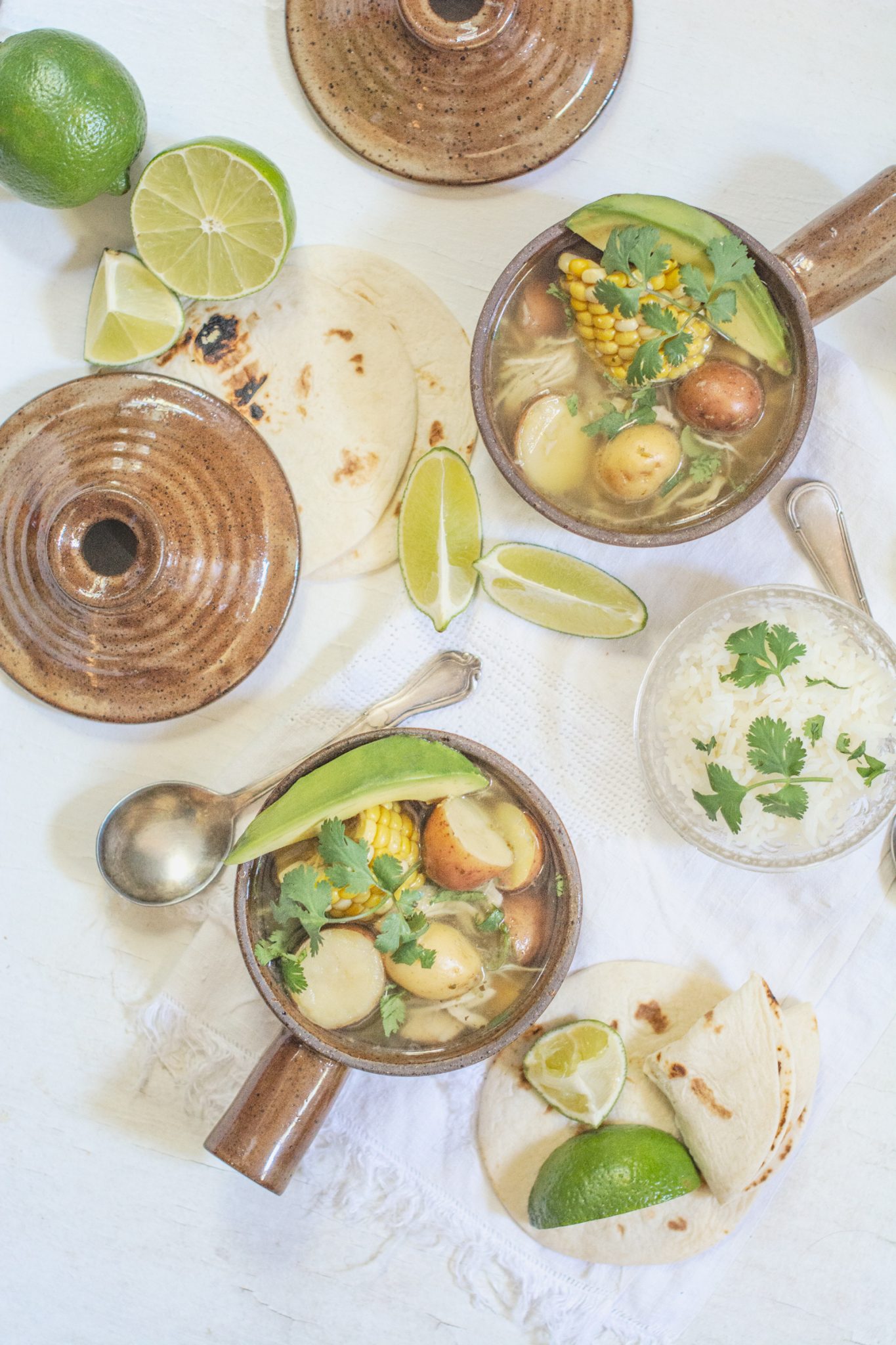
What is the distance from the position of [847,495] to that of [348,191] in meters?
1.04

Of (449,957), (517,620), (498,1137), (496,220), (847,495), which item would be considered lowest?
(498,1137)

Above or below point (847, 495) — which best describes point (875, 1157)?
below

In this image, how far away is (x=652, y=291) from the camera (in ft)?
4.88

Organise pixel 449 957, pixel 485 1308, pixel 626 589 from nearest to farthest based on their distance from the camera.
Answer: pixel 449 957, pixel 626 589, pixel 485 1308

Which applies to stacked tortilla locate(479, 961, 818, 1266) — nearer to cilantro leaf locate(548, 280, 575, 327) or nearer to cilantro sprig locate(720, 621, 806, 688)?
cilantro sprig locate(720, 621, 806, 688)

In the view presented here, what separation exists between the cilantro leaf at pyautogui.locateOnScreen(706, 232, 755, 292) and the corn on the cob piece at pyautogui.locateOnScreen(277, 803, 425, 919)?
3.09 feet

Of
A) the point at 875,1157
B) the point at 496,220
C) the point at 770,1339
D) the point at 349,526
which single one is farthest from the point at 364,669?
the point at 770,1339

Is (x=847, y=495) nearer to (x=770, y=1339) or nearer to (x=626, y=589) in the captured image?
(x=626, y=589)

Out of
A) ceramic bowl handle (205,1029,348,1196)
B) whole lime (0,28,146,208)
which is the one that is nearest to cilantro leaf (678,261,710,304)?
whole lime (0,28,146,208)

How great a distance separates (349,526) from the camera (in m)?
1.74

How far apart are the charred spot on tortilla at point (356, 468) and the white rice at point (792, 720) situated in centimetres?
63

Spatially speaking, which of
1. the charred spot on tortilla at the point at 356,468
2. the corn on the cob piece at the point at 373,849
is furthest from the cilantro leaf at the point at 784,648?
the charred spot on tortilla at the point at 356,468

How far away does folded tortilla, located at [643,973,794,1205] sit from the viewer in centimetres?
161

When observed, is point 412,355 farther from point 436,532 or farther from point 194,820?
point 194,820
